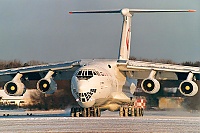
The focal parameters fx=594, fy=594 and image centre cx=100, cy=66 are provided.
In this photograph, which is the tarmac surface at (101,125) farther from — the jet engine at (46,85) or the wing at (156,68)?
the wing at (156,68)

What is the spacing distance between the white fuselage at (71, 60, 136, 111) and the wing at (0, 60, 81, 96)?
1535 millimetres

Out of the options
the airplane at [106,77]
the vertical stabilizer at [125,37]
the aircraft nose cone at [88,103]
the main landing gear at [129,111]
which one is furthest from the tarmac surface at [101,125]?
the vertical stabilizer at [125,37]

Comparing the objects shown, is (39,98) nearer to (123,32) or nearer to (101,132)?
(123,32)

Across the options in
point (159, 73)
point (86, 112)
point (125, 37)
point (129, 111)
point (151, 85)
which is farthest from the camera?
point (125, 37)

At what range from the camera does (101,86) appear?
2520 centimetres

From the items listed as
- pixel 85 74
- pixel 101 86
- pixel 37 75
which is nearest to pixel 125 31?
pixel 37 75

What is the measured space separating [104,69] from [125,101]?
2114 millimetres

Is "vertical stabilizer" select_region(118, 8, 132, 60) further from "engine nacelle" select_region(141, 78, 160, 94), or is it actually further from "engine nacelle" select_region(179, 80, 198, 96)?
"engine nacelle" select_region(179, 80, 198, 96)

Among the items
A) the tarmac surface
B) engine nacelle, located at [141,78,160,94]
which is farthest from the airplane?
the tarmac surface

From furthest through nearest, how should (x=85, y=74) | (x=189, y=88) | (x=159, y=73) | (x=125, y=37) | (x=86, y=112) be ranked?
(x=125, y=37) < (x=159, y=73) < (x=86, y=112) < (x=189, y=88) < (x=85, y=74)

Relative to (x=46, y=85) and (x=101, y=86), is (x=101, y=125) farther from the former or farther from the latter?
(x=46, y=85)

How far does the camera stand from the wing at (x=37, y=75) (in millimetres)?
26781

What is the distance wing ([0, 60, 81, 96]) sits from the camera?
87.9 ft

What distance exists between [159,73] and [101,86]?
5081mm
